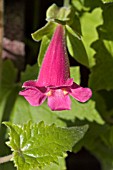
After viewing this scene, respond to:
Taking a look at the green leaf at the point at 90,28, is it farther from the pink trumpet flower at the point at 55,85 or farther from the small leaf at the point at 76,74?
the pink trumpet flower at the point at 55,85

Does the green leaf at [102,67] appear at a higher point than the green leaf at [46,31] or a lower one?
lower

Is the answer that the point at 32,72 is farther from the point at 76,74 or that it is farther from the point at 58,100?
the point at 58,100

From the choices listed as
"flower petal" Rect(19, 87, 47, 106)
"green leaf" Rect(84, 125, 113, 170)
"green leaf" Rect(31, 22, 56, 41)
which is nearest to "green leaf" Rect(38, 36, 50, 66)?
"green leaf" Rect(31, 22, 56, 41)

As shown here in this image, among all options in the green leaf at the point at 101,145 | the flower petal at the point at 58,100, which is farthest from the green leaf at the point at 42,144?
the green leaf at the point at 101,145

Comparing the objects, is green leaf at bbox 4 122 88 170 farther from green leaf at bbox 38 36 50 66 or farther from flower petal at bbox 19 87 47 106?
green leaf at bbox 38 36 50 66

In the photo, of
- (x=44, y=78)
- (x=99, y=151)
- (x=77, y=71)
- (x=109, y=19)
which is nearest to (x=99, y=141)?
(x=99, y=151)

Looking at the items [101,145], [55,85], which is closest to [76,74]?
[55,85]
